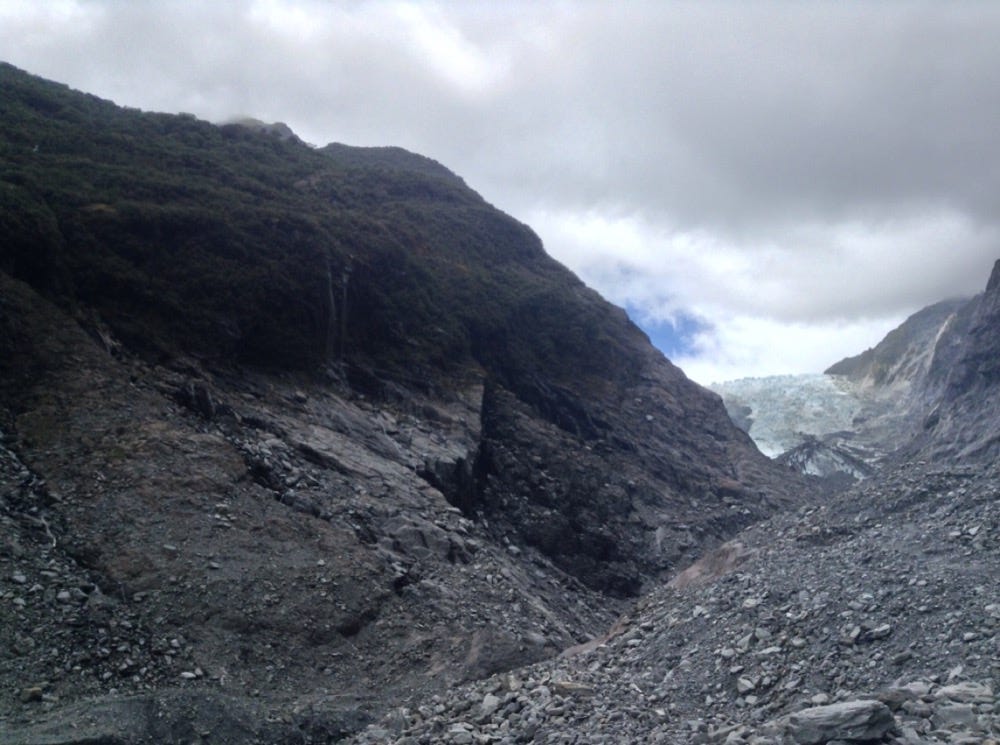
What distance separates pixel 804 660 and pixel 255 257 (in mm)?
18426

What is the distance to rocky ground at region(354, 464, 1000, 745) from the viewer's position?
9.37 m

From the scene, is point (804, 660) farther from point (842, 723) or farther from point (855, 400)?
point (855, 400)

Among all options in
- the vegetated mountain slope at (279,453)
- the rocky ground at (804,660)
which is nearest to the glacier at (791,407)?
the vegetated mountain slope at (279,453)

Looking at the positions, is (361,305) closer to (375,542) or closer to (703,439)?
(375,542)

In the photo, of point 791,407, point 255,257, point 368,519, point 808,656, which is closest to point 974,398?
point 368,519

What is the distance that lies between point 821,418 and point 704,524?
138 ft

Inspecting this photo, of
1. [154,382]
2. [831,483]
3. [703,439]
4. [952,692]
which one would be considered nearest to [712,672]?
[952,692]

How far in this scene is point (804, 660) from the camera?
37.6 ft

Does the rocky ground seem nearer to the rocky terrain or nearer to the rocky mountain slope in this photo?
the rocky terrain

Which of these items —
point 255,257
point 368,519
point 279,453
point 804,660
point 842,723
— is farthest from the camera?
point 255,257

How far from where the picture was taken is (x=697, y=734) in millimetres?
10555

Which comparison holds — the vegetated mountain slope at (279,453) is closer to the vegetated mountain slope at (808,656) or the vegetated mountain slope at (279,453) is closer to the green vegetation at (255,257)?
the green vegetation at (255,257)

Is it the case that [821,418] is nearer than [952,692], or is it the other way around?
[952,692]

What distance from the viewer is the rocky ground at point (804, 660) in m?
9.37
